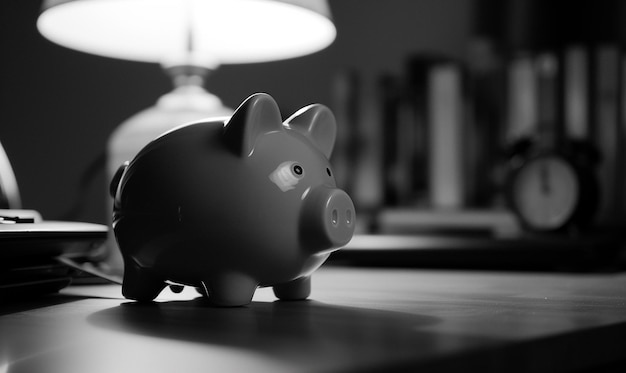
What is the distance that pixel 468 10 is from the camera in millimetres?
1971

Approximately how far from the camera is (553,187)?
1.20 metres

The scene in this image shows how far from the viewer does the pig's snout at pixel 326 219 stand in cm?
46

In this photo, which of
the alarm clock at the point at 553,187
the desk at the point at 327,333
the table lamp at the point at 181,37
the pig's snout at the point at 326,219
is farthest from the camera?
the alarm clock at the point at 553,187

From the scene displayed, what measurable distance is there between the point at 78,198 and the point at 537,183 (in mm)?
737

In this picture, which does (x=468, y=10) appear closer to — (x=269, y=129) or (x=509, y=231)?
(x=509, y=231)

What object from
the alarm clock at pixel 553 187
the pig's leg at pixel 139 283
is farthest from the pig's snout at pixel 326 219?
the alarm clock at pixel 553 187

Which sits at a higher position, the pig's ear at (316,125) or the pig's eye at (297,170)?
the pig's ear at (316,125)

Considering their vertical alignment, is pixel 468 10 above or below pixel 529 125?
above

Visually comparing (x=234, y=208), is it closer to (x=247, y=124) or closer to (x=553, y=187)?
(x=247, y=124)

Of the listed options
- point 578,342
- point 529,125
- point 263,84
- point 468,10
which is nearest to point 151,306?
point 578,342

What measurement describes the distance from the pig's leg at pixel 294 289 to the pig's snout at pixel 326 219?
60 mm

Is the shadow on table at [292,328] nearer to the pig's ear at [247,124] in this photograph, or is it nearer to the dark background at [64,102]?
the pig's ear at [247,124]

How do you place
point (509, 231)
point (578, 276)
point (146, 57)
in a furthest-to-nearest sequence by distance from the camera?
1. point (509, 231)
2. point (146, 57)
3. point (578, 276)

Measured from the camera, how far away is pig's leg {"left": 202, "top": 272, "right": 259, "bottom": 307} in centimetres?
47
